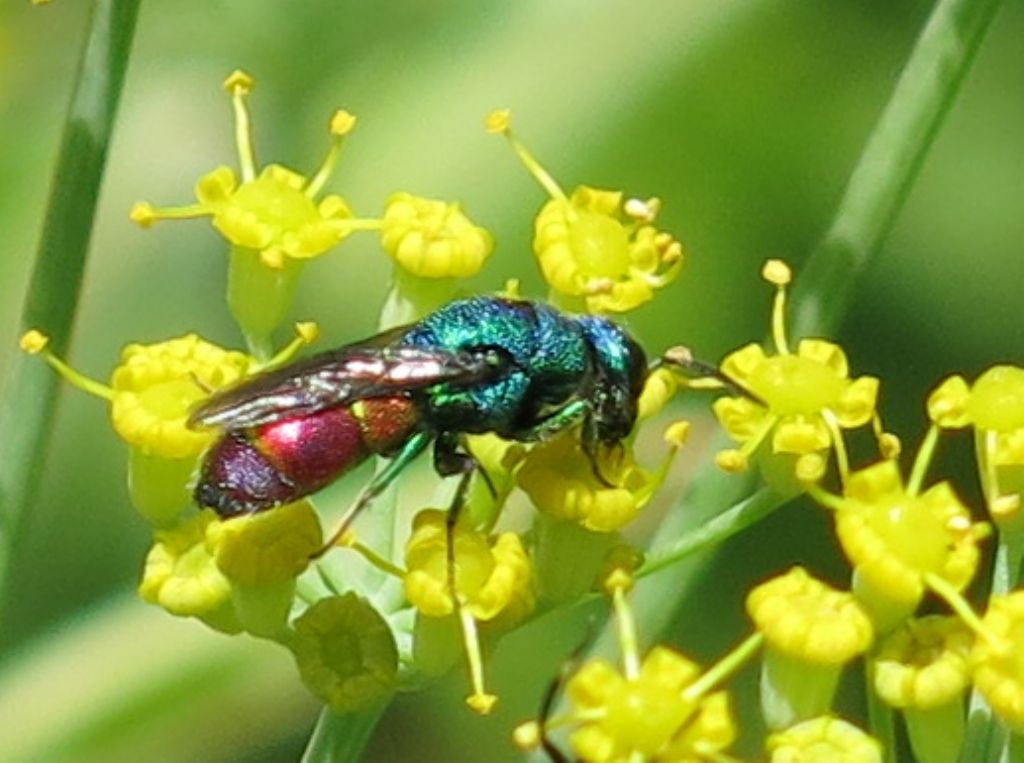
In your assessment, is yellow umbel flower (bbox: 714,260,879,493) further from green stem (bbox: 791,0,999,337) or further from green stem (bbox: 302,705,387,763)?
green stem (bbox: 302,705,387,763)

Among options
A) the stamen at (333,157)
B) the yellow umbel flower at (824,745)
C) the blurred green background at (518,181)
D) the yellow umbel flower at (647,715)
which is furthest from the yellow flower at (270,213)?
the blurred green background at (518,181)

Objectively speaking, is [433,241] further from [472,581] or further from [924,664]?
[924,664]

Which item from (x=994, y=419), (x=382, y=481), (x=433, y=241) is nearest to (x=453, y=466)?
(x=382, y=481)

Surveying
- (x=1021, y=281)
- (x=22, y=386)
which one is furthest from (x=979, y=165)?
(x=22, y=386)

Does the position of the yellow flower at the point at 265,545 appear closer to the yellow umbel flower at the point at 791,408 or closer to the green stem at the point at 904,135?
the yellow umbel flower at the point at 791,408

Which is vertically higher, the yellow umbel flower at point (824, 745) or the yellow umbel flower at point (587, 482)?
the yellow umbel flower at point (587, 482)

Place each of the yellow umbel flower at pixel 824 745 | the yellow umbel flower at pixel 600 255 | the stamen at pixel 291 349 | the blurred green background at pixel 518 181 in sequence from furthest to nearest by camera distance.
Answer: the blurred green background at pixel 518 181, the yellow umbel flower at pixel 600 255, the stamen at pixel 291 349, the yellow umbel flower at pixel 824 745

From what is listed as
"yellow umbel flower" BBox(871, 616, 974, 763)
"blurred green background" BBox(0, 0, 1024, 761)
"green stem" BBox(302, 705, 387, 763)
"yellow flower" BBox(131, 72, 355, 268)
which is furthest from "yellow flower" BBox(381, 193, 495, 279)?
"blurred green background" BBox(0, 0, 1024, 761)

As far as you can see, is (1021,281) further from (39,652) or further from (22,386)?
(22,386)
